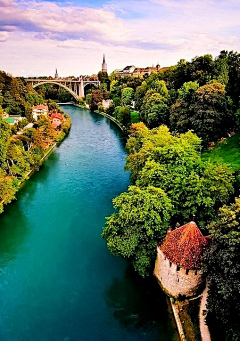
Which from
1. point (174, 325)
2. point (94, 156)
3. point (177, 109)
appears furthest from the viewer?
point (94, 156)

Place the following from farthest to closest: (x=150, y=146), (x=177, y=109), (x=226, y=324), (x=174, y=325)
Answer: (x=177, y=109) → (x=150, y=146) → (x=174, y=325) → (x=226, y=324)

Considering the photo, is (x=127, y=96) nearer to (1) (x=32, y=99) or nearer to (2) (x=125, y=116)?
(2) (x=125, y=116)

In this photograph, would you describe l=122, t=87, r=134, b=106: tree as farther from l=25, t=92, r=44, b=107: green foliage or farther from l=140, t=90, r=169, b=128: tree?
l=140, t=90, r=169, b=128: tree

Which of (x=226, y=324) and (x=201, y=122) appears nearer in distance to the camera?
(x=226, y=324)

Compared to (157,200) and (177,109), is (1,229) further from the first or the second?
(177,109)

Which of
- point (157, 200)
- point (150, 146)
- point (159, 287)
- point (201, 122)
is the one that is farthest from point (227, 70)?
point (159, 287)

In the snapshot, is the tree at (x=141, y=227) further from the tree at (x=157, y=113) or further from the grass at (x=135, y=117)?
the grass at (x=135, y=117)

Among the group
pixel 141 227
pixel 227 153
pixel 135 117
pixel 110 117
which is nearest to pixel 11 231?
pixel 141 227
